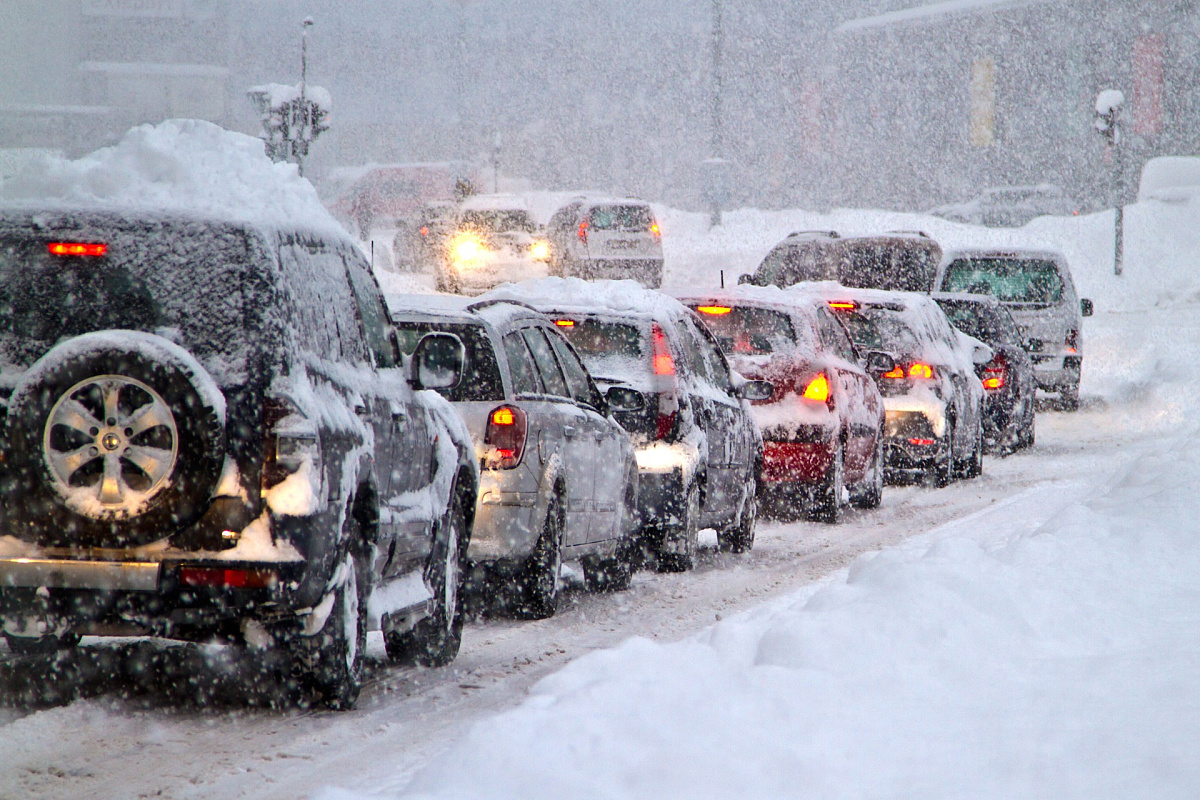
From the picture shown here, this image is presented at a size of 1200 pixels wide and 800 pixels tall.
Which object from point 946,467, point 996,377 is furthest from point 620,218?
point 946,467

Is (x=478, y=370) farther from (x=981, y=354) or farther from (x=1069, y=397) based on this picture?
(x=1069, y=397)

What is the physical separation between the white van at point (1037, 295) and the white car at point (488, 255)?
928 centimetres

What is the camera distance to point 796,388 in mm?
12820

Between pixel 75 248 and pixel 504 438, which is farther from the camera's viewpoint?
pixel 504 438

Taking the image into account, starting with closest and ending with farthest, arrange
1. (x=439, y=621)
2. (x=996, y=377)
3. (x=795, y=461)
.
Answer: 1. (x=439, y=621)
2. (x=795, y=461)
3. (x=996, y=377)

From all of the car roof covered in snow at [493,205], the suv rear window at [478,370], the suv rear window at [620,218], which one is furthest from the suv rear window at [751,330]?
the suv rear window at [620,218]

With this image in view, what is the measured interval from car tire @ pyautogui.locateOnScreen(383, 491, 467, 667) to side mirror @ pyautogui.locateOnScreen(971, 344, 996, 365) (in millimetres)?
11674

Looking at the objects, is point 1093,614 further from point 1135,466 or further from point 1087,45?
point 1087,45

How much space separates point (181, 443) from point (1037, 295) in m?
18.5

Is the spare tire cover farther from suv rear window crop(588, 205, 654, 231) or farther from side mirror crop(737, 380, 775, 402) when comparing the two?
suv rear window crop(588, 205, 654, 231)

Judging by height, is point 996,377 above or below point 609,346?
below

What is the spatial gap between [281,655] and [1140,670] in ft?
9.57

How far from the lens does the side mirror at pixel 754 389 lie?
38.7 ft

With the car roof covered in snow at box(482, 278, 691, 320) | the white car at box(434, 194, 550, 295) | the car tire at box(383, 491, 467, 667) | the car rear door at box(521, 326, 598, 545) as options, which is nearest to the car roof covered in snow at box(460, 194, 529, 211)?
the white car at box(434, 194, 550, 295)
